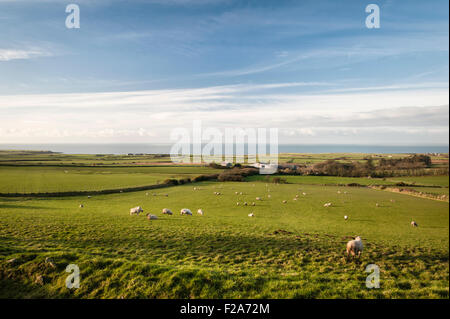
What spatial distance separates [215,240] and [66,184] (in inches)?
1812

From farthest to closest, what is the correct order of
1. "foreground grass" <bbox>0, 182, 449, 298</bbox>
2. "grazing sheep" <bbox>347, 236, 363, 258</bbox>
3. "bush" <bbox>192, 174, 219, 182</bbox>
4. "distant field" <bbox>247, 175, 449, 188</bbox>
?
A: "bush" <bbox>192, 174, 219, 182</bbox>
"distant field" <bbox>247, 175, 449, 188</bbox>
"grazing sheep" <bbox>347, 236, 363, 258</bbox>
"foreground grass" <bbox>0, 182, 449, 298</bbox>

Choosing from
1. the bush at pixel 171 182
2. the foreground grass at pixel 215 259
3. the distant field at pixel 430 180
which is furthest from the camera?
the bush at pixel 171 182

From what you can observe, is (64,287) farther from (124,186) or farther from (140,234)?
(124,186)

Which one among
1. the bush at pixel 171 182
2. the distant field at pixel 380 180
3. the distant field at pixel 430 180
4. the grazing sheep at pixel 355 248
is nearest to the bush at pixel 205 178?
the bush at pixel 171 182

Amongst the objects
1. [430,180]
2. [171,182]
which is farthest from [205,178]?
[430,180]

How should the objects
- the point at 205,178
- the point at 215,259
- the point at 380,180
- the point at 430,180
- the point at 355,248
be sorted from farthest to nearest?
the point at 205,178
the point at 380,180
the point at 430,180
the point at 355,248
the point at 215,259

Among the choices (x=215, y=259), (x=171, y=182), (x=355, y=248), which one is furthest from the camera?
(x=171, y=182)

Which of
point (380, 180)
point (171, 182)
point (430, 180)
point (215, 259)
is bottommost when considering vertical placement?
point (171, 182)

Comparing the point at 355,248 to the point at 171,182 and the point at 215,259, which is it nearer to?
the point at 215,259

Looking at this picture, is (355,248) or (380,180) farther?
(380,180)

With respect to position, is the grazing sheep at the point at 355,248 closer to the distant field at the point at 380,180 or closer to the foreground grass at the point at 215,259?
the foreground grass at the point at 215,259

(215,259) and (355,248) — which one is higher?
(355,248)

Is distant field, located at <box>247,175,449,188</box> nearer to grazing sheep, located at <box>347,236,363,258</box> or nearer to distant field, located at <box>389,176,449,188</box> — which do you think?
distant field, located at <box>389,176,449,188</box>

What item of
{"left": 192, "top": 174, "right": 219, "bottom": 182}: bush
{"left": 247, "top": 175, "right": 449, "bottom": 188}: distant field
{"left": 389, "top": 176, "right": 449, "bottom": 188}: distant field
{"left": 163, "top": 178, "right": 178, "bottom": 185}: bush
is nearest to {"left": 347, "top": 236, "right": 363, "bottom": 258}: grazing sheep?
{"left": 247, "top": 175, "right": 449, "bottom": 188}: distant field
